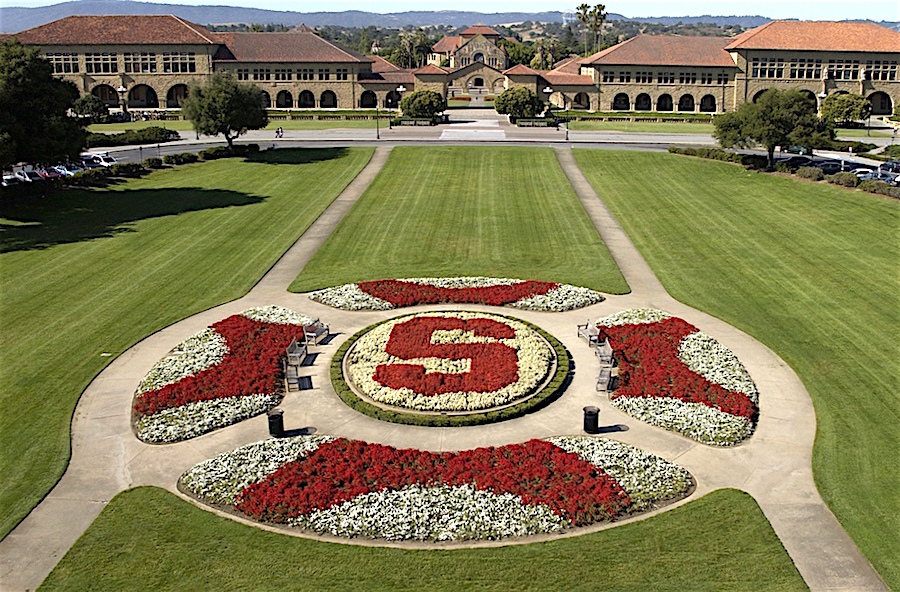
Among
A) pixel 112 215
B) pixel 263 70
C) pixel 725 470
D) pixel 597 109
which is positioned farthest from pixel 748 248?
Answer: pixel 263 70

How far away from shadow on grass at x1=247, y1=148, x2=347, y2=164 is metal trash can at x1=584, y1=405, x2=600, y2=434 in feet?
163

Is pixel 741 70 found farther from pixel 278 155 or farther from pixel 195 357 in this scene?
pixel 195 357

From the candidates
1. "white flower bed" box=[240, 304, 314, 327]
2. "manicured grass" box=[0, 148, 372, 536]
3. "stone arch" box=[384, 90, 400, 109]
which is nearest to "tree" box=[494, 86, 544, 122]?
"stone arch" box=[384, 90, 400, 109]

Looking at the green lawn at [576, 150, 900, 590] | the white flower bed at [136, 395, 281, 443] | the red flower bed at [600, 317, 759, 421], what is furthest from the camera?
the red flower bed at [600, 317, 759, 421]

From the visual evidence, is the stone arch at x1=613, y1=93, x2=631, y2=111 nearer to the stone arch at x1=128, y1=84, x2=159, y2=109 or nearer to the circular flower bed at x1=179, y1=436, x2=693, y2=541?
the stone arch at x1=128, y1=84, x2=159, y2=109

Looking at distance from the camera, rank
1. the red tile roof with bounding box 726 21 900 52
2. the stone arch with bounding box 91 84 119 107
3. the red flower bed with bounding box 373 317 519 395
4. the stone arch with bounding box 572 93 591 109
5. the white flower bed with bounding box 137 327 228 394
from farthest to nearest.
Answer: the stone arch with bounding box 91 84 119 107, the stone arch with bounding box 572 93 591 109, the red tile roof with bounding box 726 21 900 52, the white flower bed with bounding box 137 327 228 394, the red flower bed with bounding box 373 317 519 395

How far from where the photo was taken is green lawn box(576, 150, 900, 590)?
19938mm

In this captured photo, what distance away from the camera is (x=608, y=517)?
1802 cm

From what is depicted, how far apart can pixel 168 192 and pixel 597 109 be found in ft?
235

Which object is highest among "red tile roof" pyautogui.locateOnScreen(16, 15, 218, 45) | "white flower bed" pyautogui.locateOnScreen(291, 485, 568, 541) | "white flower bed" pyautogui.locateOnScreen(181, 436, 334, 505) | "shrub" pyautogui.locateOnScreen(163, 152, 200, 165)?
A: "red tile roof" pyautogui.locateOnScreen(16, 15, 218, 45)

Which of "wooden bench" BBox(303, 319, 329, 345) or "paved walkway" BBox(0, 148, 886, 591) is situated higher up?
"wooden bench" BBox(303, 319, 329, 345)

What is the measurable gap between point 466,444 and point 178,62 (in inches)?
4064

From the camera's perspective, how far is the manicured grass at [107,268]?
22.6 metres

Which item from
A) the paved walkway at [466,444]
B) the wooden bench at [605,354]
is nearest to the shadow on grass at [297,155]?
the paved walkway at [466,444]
